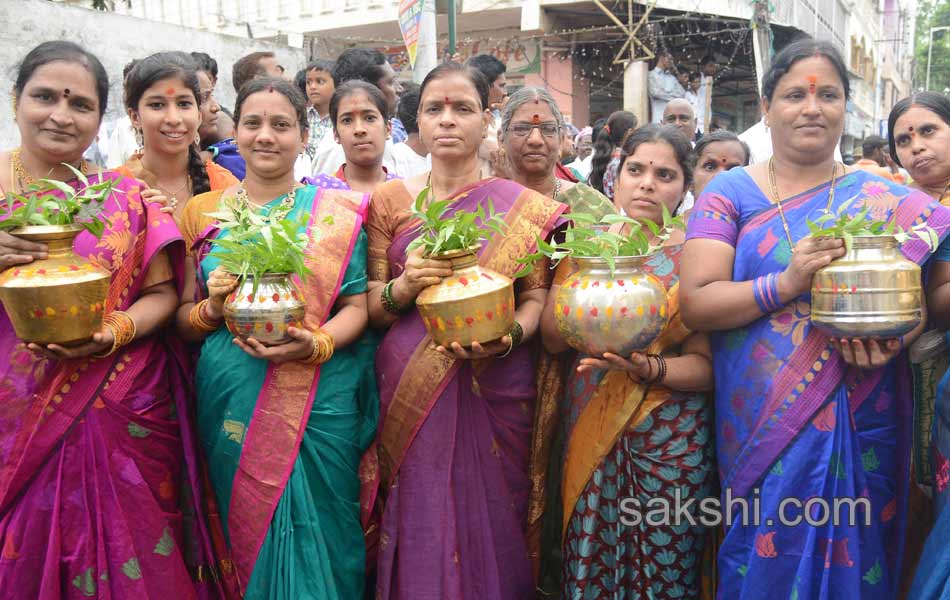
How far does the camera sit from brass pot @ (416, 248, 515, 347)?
2.57m

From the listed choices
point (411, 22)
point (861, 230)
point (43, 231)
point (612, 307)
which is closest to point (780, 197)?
point (861, 230)

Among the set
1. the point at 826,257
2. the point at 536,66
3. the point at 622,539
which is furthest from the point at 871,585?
the point at 536,66

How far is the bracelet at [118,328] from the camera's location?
270cm

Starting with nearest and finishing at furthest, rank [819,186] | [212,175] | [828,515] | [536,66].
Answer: [828,515] → [819,186] → [212,175] → [536,66]

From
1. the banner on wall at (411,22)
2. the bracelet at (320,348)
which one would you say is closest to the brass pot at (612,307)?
the bracelet at (320,348)

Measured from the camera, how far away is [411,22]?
748 centimetres

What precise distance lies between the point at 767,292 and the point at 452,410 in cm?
124

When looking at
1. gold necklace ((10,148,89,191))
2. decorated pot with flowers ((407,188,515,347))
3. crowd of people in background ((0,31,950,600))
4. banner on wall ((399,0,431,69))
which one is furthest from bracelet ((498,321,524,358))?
banner on wall ((399,0,431,69))

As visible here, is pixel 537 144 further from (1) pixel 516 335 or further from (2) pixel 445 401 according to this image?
(2) pixel 445 401

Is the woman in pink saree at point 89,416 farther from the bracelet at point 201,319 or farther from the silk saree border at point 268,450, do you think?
the silk saree border at point 268,450

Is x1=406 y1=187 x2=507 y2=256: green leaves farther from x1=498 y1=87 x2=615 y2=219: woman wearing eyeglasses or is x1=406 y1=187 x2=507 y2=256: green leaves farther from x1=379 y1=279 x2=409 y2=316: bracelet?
x1=498 y1=87 x2=615 y2=219: woman wearing eyeglasses

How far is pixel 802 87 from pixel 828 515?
4.87 ft

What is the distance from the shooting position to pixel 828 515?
257 centimetres

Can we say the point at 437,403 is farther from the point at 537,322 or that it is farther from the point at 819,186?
the point at 819,186
